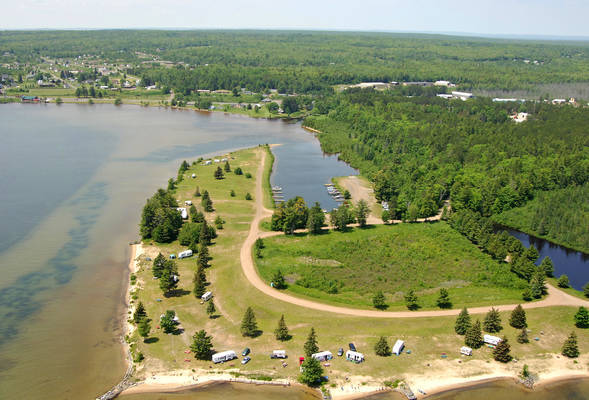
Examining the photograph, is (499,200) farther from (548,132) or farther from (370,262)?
(548,132)

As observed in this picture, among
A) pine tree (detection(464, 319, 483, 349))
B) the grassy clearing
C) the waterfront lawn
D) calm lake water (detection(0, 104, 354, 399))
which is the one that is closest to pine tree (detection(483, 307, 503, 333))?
the grassy clearing

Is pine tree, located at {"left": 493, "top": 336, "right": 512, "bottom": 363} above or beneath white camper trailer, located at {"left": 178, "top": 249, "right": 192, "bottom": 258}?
beneath

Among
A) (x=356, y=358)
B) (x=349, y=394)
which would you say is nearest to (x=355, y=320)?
(x=356, y=358)

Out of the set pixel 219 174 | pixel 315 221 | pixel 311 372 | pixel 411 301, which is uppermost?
pixel 219 174

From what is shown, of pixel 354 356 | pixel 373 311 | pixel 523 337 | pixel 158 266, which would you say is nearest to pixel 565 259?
pixel 523 337

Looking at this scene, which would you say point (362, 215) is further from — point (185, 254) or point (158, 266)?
point (158, 266)

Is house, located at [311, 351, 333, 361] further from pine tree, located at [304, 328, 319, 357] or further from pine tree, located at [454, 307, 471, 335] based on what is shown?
pine tree, located at [454, 307, 471, 335]
